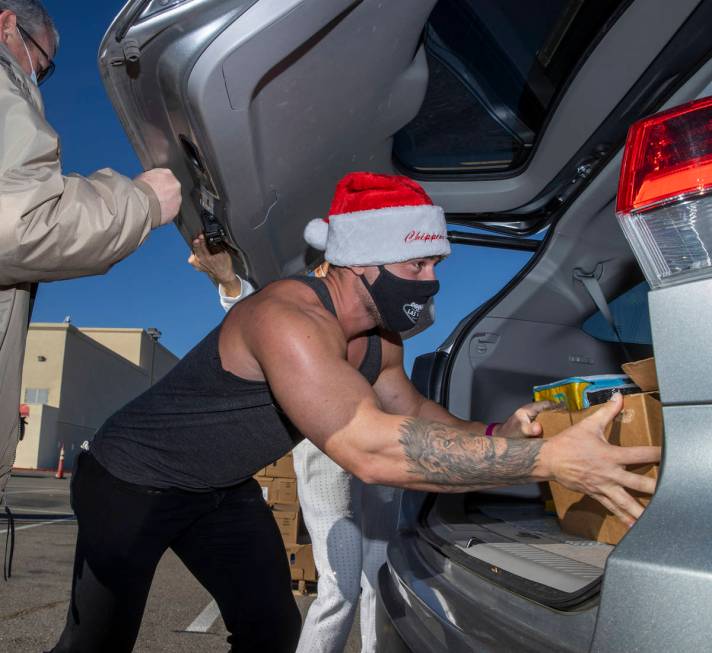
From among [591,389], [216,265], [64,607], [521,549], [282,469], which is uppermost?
[216,265]

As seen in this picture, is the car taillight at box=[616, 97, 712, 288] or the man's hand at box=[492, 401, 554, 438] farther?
the man's hand at box=[492, 401, 554, 438]

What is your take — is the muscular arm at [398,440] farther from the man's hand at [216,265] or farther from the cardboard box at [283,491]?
the cardboard box at [283,491]

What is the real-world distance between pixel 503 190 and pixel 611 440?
1.09 m

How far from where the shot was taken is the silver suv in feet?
3.13

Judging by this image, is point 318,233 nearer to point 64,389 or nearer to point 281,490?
point 281,490

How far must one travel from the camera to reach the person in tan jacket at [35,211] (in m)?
1.38

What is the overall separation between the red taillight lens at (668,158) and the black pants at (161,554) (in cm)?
148

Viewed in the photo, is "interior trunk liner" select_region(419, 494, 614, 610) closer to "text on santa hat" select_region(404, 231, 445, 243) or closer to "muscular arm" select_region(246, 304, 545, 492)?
"muscular arm" select_region(246, 304, 545, 492)

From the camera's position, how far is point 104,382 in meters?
35.2

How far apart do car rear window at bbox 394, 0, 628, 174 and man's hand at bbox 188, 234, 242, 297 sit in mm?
719

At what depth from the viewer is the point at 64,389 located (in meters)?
30.0

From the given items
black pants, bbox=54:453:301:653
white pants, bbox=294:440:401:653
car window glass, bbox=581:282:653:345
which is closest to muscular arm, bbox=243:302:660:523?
black pants, bbox=54:453:301:653

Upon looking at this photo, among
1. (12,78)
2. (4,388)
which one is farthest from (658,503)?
(12,78)

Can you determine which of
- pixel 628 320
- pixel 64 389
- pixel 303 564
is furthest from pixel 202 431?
pixel 64 389
